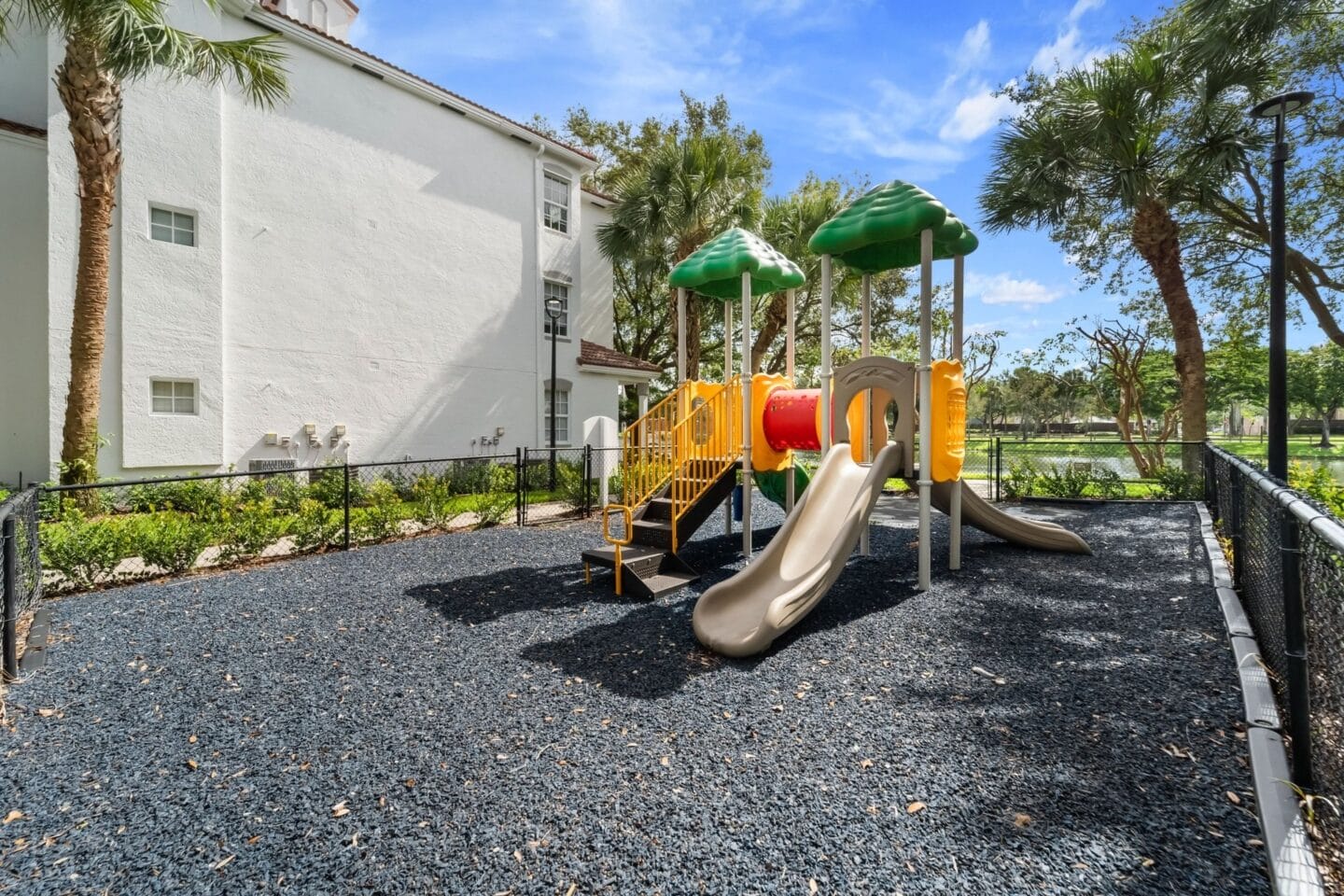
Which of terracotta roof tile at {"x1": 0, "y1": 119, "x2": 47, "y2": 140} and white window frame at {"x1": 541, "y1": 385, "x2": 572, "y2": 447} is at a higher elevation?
terracotta roof tile at {"x1": 0, "y1": 119, "x2": 47, "y2": 140}

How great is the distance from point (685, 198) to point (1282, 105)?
35.9 feet

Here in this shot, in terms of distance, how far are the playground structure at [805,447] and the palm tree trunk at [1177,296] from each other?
7052 mm

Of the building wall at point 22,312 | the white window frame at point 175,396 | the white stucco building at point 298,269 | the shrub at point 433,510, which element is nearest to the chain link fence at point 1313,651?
the shrub at point 433,510

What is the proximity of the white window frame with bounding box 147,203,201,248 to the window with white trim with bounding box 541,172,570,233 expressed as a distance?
299 inches

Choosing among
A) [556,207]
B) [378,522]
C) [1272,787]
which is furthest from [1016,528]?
[556,207]

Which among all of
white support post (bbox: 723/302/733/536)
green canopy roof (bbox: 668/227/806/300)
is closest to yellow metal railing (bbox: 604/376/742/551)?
white support post (bbox: 723/302/733/536)

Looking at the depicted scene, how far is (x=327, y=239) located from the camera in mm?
12234

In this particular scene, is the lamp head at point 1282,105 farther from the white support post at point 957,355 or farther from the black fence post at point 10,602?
the black fence post at point 10,602

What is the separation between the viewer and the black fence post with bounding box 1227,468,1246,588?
520 cm

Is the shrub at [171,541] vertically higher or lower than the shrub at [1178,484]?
lower

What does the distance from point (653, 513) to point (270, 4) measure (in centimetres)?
1682

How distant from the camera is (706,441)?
6984 mm

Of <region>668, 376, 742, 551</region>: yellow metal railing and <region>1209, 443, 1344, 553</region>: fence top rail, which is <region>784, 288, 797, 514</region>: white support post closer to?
<region>668, 376, 742, 551</region>: yellow metal railing

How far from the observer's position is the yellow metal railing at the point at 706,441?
653 cm
